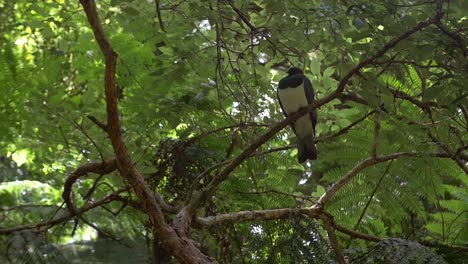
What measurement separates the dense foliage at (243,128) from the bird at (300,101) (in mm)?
94

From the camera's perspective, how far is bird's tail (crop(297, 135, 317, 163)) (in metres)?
4.29

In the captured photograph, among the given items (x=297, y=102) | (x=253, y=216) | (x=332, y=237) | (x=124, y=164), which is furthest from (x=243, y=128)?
(x=297, y=102)

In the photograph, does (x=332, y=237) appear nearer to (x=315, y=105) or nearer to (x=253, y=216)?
(x=253, y=216)

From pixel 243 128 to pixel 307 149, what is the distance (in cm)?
115

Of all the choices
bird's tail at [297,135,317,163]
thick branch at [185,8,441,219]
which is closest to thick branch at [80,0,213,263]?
thick branch at [185,8,441,219]

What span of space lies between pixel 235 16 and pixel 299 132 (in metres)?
1.02

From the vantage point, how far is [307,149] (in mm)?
4363

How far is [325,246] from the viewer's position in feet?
9.20

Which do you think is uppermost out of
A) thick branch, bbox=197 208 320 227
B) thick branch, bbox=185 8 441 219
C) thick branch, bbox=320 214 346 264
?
thick branch, bbox=185 8 441 219

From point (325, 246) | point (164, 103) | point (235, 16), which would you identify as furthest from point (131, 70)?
point (325, 246)

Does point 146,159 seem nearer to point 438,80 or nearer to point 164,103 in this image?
point 164,103

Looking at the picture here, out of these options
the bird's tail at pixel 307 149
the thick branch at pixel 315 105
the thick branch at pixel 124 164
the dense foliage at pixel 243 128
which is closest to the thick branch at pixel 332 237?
the dense foliage at pixel 243 128

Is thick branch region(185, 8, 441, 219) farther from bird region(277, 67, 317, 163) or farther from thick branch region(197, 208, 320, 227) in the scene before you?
bird region(277, 67, 317, 163)

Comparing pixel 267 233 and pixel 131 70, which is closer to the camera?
pixel 267 233
